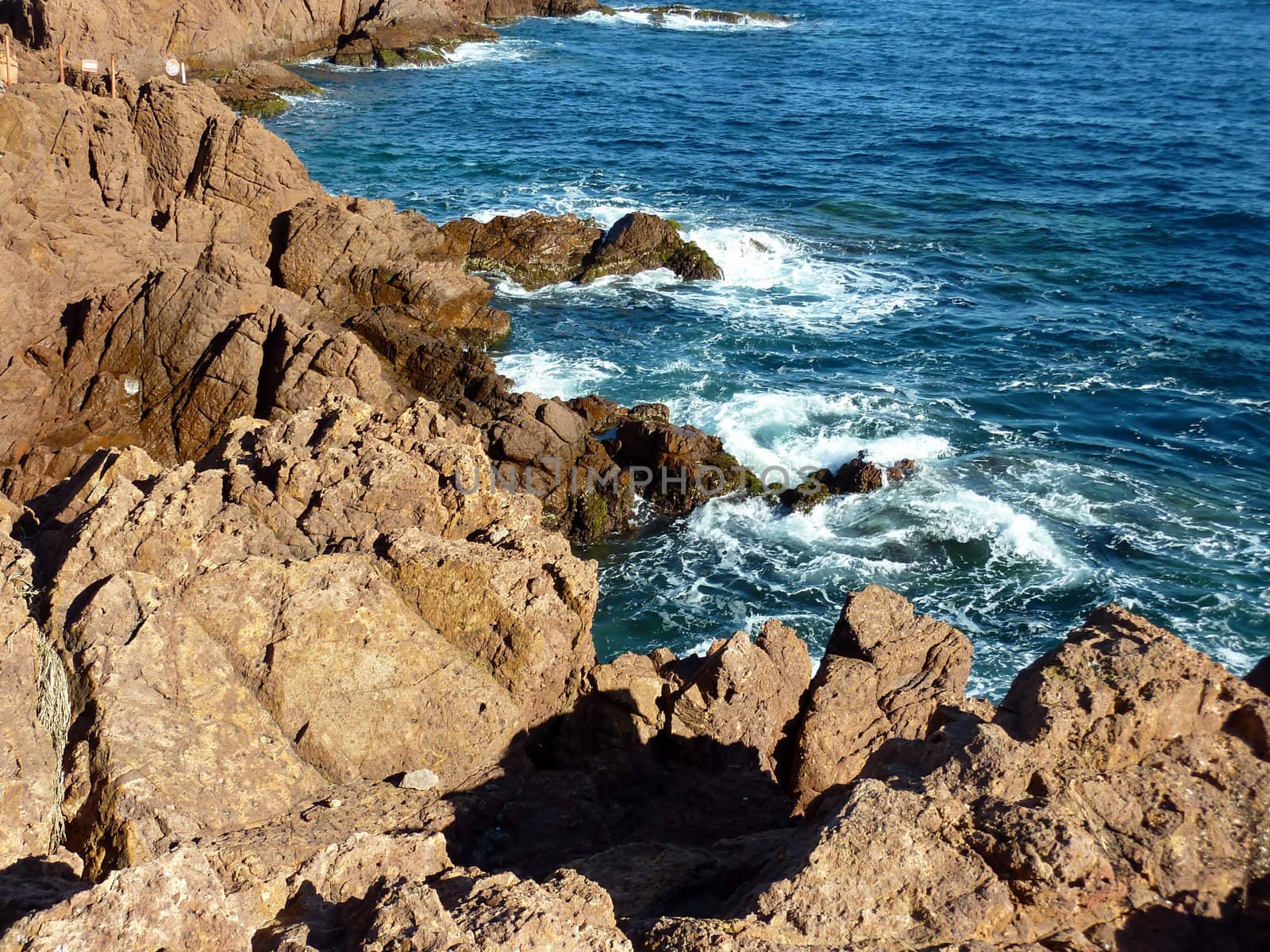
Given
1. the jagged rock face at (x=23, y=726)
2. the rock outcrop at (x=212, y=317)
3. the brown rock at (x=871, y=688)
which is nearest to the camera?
the jagged rock face at (x=23, y=726)

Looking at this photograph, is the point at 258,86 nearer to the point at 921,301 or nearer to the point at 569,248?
the point at 569,248

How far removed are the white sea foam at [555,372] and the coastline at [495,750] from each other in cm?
1226

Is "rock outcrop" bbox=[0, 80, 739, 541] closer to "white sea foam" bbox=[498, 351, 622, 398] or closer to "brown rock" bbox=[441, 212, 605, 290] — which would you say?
"white sea foam" bbox=[498, 351, 622, 398]

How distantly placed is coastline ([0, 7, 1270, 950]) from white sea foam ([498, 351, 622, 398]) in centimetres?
1226

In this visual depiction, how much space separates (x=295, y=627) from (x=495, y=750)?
7.36 ft

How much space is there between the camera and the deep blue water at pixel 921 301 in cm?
2181

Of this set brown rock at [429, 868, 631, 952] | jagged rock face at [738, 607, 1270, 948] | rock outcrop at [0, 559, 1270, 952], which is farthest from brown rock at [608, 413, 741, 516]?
brown rock at [429, 868, 631, 952]

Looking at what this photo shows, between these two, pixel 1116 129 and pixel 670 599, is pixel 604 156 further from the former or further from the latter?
pixel 670 599

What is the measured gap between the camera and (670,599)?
68.6ft

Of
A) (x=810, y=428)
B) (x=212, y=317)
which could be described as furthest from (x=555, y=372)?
(x=212, y=317)

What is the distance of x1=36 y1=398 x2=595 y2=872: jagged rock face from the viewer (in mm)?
8297

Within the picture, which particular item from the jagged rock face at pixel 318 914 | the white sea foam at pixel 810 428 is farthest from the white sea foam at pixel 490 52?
the jagged rock face at pixel 318 914

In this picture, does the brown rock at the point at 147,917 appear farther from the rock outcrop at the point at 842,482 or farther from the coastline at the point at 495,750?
the rock outcrop at the point at 842,482

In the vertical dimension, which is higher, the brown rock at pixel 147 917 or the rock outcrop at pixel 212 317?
the brown rock at pixel 147 917
